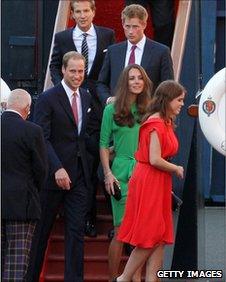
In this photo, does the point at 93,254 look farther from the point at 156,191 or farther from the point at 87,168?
the point at 156,191

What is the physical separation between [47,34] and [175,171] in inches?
258

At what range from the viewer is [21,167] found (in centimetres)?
795

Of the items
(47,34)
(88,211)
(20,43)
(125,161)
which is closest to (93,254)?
(88,211)

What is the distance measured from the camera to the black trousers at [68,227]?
8531 mm

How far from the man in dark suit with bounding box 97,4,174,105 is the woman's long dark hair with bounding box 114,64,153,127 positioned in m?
0.53

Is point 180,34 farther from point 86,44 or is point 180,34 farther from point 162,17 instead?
point 86,44

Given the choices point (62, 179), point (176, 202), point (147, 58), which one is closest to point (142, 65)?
point (147, 58)

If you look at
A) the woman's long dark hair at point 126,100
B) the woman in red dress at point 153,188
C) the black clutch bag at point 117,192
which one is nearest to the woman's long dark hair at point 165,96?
the woman in red dress at point 153,188

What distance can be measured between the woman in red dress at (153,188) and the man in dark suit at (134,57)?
106cm

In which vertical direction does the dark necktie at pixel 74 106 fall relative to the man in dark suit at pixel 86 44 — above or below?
below

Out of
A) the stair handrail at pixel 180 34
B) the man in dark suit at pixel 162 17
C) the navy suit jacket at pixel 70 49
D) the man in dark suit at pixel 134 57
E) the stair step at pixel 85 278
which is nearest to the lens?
the man in dark suit at pixel 134 57

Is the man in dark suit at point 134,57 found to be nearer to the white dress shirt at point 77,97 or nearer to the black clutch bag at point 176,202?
the white dress shirt at point 77,97

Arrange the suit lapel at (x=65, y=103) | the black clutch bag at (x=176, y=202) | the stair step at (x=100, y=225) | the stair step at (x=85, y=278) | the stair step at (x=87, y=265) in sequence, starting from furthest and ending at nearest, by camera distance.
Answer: the stair step at (x=100, y=225) < the stair step at (x=87, y=265) < the stair step at (x=85, y=278) < the black clutch bag at (x=176, y=202) < the suit lapel at (x=65, y=103)

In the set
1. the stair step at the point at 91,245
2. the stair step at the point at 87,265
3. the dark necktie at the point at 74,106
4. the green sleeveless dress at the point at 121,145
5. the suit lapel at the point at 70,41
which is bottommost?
the stair step at the point at 87,265
